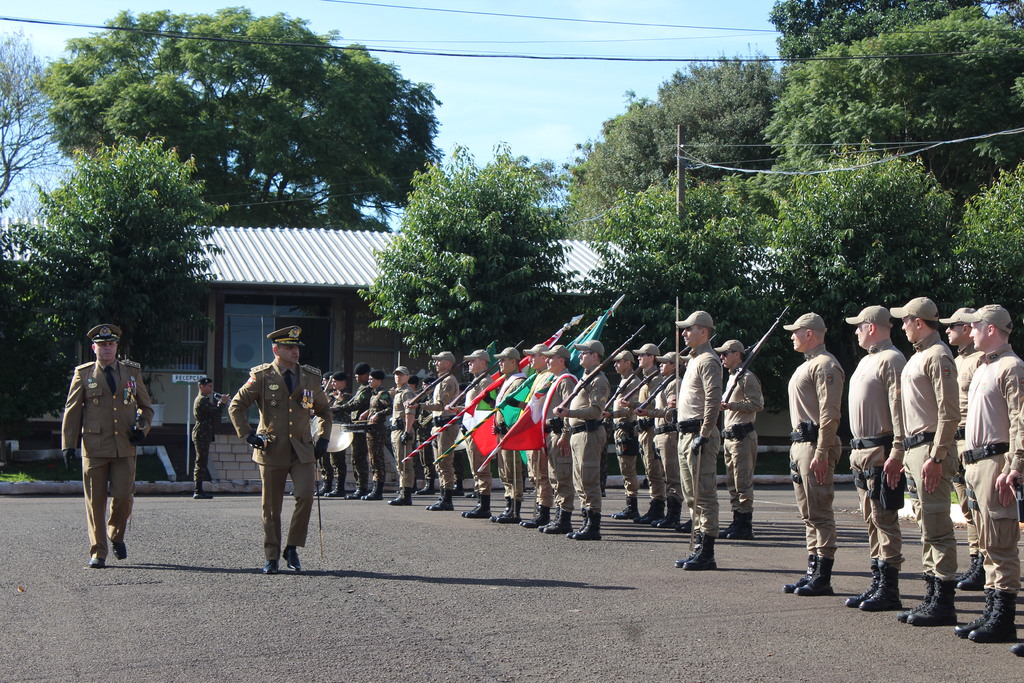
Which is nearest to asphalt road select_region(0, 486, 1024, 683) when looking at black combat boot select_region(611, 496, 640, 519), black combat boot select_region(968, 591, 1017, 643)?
black combat boot select_region(968, 591, 1017, 643)

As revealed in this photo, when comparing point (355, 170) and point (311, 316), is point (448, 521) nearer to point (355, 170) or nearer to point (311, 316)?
point (311, 316)

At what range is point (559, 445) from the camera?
11.8 metres

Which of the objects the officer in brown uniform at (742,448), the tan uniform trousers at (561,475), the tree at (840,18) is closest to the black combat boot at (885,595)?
the officer in brown uniform at (742,448)

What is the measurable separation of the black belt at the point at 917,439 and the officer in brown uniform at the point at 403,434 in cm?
856

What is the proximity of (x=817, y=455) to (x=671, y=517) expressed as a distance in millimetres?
4878

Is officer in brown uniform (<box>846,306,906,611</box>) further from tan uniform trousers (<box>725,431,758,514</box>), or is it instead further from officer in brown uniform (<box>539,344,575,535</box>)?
officer in brown uniform (<box>539,344,575,535</box>)

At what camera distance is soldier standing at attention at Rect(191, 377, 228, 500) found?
17.1 meters

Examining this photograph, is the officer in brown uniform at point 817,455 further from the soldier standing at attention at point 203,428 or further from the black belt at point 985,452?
the soldier standing at attention at point 203,428

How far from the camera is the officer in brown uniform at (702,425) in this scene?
925 centimetres

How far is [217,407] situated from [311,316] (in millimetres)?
7983

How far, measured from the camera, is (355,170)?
38.9 meters

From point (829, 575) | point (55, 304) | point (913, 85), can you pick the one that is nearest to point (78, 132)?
point (55, 304)

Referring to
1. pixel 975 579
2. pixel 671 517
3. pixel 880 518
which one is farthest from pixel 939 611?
pixel 671 517

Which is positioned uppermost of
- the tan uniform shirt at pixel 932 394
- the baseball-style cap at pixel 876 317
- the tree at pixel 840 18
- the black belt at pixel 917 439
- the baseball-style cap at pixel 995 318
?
the tree at pixel 840 18
